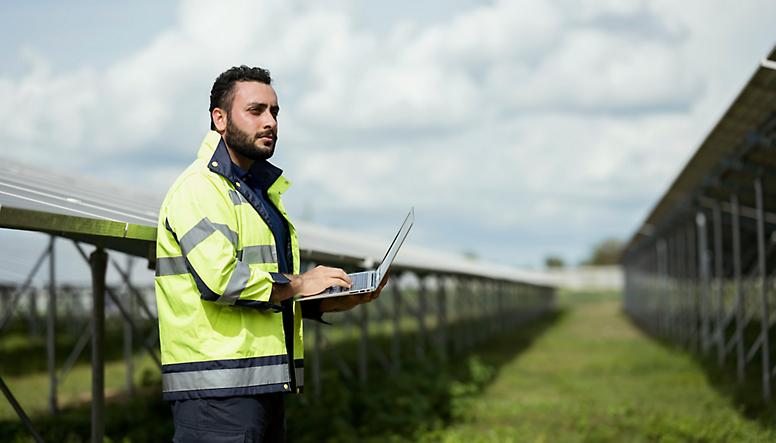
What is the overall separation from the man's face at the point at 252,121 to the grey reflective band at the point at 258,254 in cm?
29

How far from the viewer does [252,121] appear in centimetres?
312

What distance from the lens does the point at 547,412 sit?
9.77 meters

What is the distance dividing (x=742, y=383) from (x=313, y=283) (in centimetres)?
930

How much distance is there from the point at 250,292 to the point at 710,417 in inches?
270

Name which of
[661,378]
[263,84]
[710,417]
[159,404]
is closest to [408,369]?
[661,378]

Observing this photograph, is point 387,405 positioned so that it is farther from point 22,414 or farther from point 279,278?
point 279,278

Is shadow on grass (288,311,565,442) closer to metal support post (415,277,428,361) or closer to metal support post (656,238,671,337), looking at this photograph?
metal support post (415,277,428,361)

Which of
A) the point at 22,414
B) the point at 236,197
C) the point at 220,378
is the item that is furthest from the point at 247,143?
the point at 22,414

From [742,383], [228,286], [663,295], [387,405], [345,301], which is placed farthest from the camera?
[663,295]

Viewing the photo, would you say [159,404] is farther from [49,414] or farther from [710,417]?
[710,417]

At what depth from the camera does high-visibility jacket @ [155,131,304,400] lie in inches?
115

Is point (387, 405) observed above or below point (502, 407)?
above

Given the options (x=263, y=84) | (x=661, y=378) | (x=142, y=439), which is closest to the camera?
(x=263, y=84)

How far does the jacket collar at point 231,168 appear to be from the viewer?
3141 mm
